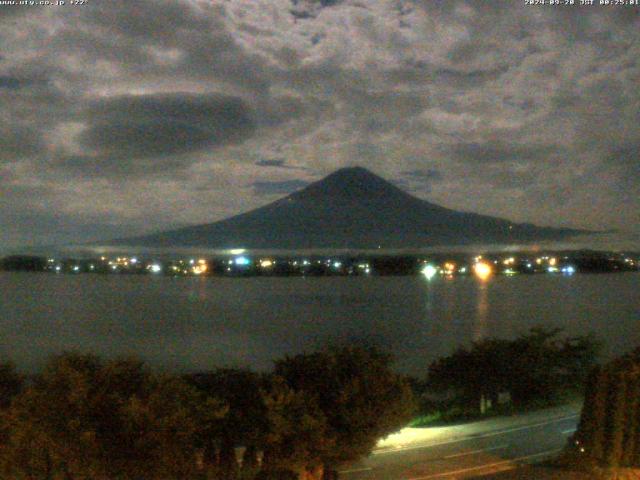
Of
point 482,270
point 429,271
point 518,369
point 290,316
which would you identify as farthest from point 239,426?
point 482,270

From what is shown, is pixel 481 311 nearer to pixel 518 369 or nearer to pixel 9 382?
pixel 518 369

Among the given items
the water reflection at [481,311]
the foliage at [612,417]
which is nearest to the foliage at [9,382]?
the foliage at [612,417]

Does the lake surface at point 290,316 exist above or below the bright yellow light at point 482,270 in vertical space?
below

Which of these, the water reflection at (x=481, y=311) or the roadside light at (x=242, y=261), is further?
the roadside light at (x=242, y=261)

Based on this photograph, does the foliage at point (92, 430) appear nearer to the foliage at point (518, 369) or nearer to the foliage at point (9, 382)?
the foliage at point (9, 382)

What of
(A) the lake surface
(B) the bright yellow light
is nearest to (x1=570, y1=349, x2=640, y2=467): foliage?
(A) the lake surface

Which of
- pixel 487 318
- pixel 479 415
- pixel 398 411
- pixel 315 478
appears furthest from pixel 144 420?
pixel 487 318
